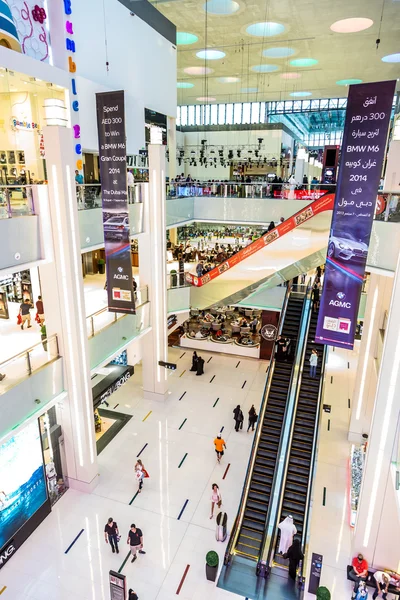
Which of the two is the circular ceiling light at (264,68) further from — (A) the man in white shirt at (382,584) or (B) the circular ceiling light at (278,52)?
(A) the man in white shirt at (382,584)

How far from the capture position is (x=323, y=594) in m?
7.50

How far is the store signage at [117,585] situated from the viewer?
22.5 feet

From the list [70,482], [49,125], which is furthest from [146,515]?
[49,125]

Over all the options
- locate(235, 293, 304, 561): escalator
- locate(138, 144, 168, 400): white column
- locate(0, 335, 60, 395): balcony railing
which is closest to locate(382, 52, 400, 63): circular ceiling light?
locate(235, 293, 304, 561): escalator

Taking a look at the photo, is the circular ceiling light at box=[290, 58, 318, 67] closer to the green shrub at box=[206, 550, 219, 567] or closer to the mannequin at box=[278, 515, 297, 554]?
the mannequin at box=[278, 515, 297, 554]

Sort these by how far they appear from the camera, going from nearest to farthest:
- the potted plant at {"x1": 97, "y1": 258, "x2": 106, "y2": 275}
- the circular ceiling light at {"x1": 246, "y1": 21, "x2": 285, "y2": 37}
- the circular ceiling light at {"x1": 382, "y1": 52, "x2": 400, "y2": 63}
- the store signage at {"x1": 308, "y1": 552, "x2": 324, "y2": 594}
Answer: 1. the store signage at {"x1": 308, "y1": 552, "x2": 324, "y2": 594}
2. the circular ceiling light at {"x1": 246, "y1": 21, "x2": 285, "y2": 37}
3. the potted plant at {"x1": 97, "y1": 258, "x2": 106, "y2": 275}
4. the circular ceiling light at {"x1": 382, "y1": 52, "x2": 400, "y2": 63}

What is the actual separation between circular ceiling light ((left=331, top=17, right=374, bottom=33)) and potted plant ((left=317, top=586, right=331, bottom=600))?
18324 mm

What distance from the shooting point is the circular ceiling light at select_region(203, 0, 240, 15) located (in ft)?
47.1

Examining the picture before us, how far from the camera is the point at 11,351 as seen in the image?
10453mm

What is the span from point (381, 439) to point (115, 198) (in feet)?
25.3

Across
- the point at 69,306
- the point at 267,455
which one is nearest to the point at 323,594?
the point at 267,455

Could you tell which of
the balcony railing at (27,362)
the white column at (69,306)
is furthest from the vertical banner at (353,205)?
the balcony railing at (27,362)

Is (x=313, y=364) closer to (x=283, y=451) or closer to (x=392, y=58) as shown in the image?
(x=283, y=451)

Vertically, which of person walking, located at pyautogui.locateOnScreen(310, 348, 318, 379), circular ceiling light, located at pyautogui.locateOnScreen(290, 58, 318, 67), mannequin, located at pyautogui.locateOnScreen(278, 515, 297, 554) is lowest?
mannequin, located at pyautogui.locateOnScreen(278, 515, 297, 554)
